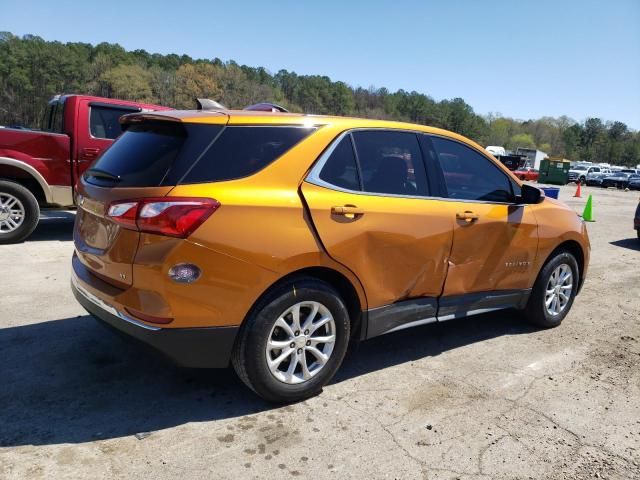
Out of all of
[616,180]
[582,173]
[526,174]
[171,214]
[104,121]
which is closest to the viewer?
[171,214]

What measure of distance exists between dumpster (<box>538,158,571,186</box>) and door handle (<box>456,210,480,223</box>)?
41119 mm

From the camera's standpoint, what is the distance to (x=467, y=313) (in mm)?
4078

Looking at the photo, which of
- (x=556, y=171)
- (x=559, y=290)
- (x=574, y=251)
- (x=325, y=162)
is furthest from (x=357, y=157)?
(x=556, y=171)

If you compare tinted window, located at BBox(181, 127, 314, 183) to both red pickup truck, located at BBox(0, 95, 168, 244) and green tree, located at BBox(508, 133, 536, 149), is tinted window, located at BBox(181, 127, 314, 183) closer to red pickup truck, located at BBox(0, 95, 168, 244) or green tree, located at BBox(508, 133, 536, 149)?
red pickup truck, located at BBox(0, 95, 168, 244)

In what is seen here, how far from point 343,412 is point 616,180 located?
46.3 metres

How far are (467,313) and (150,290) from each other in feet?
8.33

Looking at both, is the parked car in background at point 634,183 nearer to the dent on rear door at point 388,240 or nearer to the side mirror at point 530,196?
the side mirror at point 530,196

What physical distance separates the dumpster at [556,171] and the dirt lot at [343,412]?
131ft

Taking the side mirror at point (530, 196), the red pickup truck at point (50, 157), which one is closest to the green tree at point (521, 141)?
the red pickup truck at point (50, 157)

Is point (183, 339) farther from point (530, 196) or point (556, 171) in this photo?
point (556, 171)

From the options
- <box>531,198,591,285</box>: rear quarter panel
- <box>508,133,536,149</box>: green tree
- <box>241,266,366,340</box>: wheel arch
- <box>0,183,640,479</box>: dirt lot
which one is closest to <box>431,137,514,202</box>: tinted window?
<box>531,198,591,285</box>: rear quarter panel

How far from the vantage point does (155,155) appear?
9.53ft

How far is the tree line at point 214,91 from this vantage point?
8206 centimetres

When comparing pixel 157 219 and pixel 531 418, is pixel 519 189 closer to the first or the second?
pixel 531 418
